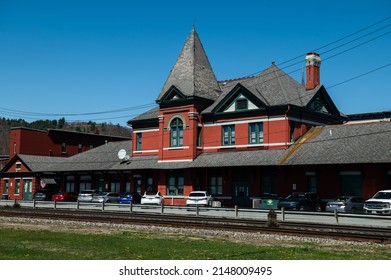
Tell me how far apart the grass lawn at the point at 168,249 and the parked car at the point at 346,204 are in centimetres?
1822

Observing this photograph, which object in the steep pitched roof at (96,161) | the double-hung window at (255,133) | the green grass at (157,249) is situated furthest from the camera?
the steep pitched roof at (96,161)

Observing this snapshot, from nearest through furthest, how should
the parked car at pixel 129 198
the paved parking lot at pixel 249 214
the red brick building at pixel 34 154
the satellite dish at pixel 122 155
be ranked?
the paved parking lot at pixel 249 214 → the parked car at pixel 129 198 → the satellite dish at pixel 122 155 → the red brick building at pixel 34 154

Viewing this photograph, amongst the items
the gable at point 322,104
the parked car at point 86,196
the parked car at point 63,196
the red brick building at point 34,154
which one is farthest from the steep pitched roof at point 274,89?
the red brick building at point 34,154

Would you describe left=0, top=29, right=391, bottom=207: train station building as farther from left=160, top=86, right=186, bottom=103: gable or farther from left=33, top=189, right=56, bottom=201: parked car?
left=33, top=189, right=56, bottom=201: parked car

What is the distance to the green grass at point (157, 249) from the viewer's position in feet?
51.9

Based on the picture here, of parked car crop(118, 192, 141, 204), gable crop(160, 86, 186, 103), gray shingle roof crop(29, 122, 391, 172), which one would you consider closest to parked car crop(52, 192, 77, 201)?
Result: gray shingle roof crop(29, 122, 391, 172)

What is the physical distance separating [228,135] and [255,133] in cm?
321

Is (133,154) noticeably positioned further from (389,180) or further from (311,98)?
(389,180)

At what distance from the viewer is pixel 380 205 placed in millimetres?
35219

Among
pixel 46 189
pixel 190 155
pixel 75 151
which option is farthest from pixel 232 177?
pixel 75 151

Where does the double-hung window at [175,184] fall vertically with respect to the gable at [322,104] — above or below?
below

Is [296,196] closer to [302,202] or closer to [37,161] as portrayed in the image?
[302,202]

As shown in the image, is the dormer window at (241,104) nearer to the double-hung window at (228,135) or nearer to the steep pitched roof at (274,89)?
the steep pitched roof at (274,89)

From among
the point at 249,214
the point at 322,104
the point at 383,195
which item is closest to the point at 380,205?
the point at 383,195
